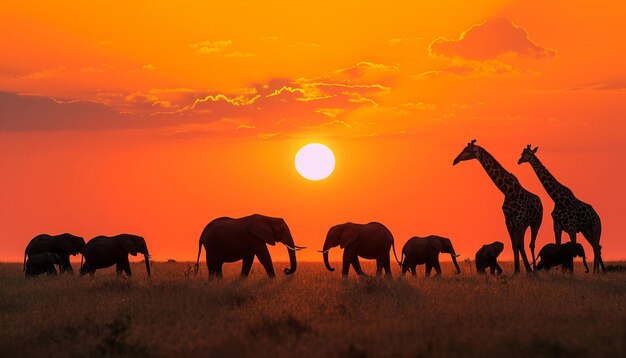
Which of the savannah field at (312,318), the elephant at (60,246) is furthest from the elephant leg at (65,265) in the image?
the savannah field at (312,318)

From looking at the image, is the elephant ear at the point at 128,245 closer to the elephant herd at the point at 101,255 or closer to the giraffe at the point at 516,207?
the elephant herd at the point at 101,255

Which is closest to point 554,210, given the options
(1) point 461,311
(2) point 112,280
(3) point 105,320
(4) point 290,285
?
(4) point 290,285

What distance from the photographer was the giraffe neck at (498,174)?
29.8m

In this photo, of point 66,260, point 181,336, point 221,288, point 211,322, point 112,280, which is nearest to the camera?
point 181,336

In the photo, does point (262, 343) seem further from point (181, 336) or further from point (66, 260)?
point (66, 260)

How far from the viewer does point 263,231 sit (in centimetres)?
2652

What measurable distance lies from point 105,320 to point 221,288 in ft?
14.1

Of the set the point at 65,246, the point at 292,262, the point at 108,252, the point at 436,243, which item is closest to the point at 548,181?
the point at 436,243

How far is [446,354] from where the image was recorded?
13.9 meters

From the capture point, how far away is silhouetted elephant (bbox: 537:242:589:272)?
30.2m

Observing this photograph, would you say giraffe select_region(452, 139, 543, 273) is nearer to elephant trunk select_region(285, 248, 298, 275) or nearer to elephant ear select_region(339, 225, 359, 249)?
elephant ear select_region(339, 225, 359, 249)

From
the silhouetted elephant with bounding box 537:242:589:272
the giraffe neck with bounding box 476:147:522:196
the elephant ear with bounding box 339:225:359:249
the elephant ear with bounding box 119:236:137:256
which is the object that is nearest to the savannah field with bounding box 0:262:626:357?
the elephant ear with bounding box 339:225:359:249

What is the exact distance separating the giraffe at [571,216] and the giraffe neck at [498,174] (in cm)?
223

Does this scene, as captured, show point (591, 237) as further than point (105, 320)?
Yes
